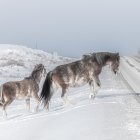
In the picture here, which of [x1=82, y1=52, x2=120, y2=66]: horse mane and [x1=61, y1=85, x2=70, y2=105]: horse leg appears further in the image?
[x1=82, y1=52, x2=120, y2=66]: horse mane

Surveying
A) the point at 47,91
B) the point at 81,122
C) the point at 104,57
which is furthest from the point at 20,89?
the point at 81,122

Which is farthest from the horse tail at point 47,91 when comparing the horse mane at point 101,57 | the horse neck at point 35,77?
the horse mane at point 101,57

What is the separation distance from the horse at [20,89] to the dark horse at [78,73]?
1.19 feet

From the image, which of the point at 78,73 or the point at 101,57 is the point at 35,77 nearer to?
the point at 78,73

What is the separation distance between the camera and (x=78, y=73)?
60.6ft

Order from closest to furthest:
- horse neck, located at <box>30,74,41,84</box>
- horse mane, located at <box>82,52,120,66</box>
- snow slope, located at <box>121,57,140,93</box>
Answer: horse neck, located at <box>30,74,41,84</box> → horse mane, located at <box>82,52,120,66</box> → snow slope, located at <box>121,57,140,93</box>

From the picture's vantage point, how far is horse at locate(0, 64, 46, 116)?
16.4 m

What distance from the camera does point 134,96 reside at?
19.3 meters

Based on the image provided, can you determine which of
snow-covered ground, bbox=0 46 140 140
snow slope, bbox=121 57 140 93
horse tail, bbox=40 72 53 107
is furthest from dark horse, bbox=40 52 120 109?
snow slope, bbox=121 57 140 93

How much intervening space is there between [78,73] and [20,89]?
2.37m

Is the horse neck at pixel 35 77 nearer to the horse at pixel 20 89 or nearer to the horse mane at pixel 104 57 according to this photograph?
the horse at pixel 20 89

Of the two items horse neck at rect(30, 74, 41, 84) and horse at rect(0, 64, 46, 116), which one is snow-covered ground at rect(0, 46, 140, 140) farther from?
horse neck at rect(30, 74, 41, 84)

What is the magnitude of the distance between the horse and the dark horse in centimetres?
36

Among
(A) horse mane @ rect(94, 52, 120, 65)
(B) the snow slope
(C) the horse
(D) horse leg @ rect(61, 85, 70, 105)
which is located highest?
(A) horse mane @ rect(94, 52, 120, 65)
